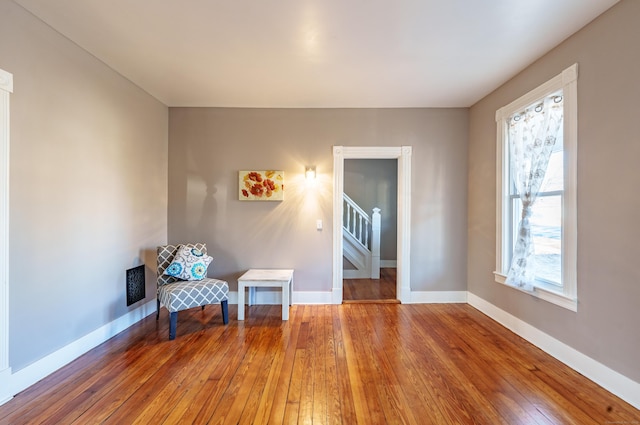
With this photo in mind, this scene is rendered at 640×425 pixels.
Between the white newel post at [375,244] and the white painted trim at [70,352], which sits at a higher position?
the white newel post at [375,244]

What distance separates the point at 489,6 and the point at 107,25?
290cm

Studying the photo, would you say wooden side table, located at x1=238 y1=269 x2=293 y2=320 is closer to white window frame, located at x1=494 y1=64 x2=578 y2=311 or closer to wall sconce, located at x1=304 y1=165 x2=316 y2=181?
wall sconce, located at x1=304 y1=165 x2=316 y2=181

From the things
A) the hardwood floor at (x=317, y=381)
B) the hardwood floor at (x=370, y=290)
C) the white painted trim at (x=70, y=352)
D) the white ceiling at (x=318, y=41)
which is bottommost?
the hardwood floor at (x=317, y=381)

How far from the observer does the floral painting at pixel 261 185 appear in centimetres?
396

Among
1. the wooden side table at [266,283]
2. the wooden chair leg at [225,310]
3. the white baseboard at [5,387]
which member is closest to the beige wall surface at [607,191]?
the wooden side table at [266,283]

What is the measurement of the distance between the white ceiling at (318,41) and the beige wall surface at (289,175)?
52cm

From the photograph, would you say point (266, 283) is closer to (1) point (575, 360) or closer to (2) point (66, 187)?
(2) point (66, 187)

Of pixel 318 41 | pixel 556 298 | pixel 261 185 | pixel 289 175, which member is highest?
pixel 318 41

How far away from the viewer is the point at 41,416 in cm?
180

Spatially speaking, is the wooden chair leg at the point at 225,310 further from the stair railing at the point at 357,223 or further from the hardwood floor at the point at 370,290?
the stair railing at the point at 357,223

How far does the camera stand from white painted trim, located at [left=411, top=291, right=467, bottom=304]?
404cm

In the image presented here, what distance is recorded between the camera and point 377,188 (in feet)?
22.2

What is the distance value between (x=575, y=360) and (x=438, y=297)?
5.74 ft

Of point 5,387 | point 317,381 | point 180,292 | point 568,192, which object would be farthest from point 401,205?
point 5,387
